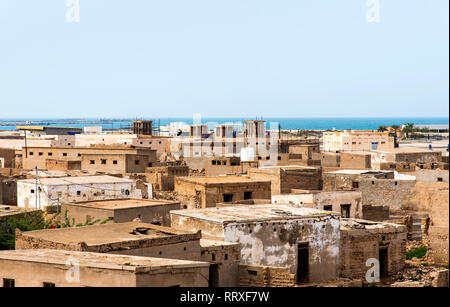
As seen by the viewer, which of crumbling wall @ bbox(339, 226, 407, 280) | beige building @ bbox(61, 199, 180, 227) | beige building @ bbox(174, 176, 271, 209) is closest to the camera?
beige building @ bbox(61, 199, 180, 227)

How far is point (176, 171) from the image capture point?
37062mm

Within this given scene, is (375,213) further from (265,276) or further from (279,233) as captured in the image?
(265,276)

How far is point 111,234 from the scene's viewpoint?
58.1 ft

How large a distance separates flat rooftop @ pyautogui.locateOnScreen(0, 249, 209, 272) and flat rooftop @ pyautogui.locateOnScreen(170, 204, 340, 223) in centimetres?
554

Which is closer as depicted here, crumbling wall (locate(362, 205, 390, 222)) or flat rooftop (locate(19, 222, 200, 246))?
flat rooftop (locate(19, 222, 200, 246))

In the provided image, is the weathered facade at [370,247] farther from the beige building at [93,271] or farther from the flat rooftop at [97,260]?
the flat rooftop at [97,260]

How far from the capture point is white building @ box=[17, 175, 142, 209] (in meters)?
27.7

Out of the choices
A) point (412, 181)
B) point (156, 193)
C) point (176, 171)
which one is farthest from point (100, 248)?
point (176, 171)

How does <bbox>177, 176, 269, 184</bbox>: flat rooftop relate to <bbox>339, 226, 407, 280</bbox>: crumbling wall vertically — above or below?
above

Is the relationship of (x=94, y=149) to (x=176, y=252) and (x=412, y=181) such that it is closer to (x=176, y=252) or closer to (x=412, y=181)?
(x=412, y=181)

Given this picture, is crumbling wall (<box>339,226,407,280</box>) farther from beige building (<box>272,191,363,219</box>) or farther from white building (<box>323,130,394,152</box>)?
white building (<box>323,130,394,152</box>)

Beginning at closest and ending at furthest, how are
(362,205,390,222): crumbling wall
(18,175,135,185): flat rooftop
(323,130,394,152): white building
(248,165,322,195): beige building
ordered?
(362,205,390,222): crumbling wall
(18,175,135,185): flat rooftop
(248,165,322,195): beige building
(323,130,394,152): white building

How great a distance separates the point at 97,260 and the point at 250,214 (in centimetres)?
800

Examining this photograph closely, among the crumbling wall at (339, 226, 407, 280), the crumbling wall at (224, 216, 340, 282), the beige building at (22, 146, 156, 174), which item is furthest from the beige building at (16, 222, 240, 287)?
the beige building at (22, 146, 156, 174)
